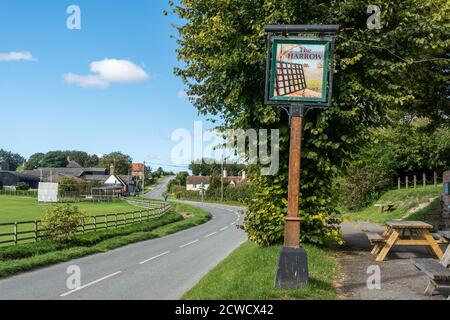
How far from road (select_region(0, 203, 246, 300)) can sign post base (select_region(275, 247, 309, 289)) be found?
3739 mm

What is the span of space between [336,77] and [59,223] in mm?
15157

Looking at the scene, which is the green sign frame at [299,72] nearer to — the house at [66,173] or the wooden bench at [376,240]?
the wooden bench at [376,240]

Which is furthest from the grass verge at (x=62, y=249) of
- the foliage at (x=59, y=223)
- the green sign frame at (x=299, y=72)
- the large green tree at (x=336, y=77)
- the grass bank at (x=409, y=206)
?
the grass bank at (x=409, y=206)

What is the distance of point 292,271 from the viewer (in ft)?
26.2

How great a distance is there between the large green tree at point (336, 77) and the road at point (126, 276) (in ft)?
9.50

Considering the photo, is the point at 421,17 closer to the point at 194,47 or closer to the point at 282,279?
the point at 194,47

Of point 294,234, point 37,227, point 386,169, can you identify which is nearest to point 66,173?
point 386,169

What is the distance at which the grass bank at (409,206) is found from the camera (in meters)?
28.3

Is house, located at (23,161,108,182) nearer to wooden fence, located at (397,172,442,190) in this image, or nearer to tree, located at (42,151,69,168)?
tree, located at (42,151,69,168)

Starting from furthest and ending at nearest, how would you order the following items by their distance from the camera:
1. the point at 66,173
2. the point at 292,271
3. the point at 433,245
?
the point at 66,173, the point at 433,245, the point at 292,271

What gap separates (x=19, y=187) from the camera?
106 metres

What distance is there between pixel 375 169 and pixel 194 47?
2882cm

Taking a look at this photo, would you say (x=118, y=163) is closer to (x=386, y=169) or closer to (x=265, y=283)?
(x=386, y=169)
